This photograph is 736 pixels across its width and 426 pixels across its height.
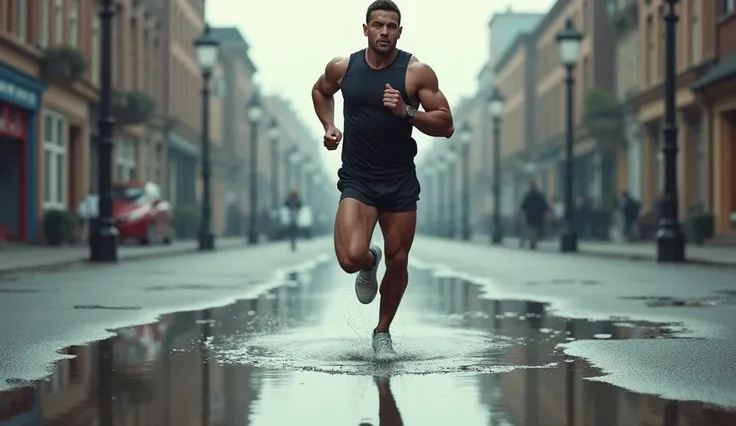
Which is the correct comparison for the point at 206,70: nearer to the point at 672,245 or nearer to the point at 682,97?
the point at 682,97

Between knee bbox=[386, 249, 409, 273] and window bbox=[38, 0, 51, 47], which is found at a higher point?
window bbox=[38, 0, 51, 47]

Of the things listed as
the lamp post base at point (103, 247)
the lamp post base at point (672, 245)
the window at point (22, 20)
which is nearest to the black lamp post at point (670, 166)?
the lamp post base at point (672, 245)

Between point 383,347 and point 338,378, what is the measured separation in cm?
101

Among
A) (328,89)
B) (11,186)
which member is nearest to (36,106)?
(11,186)

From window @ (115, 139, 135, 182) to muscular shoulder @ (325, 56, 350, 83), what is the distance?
3847 centimetres

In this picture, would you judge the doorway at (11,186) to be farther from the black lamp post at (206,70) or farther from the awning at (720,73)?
the awning at (720,73)

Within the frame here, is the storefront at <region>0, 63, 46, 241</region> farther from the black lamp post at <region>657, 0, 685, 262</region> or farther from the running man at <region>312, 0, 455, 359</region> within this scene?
the running man at <region>312, 0, 455, 359</region>

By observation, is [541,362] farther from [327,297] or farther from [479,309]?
[327,297]

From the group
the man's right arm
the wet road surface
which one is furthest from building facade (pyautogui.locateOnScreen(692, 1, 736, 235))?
the man's right arm

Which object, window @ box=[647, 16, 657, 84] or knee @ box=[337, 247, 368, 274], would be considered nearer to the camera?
knee @ box=[337, 247, 368, 274]

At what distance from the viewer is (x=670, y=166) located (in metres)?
21.8

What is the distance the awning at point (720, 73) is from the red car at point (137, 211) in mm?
14783

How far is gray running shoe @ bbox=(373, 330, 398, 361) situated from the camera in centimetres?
731

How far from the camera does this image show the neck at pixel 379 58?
297 inches
